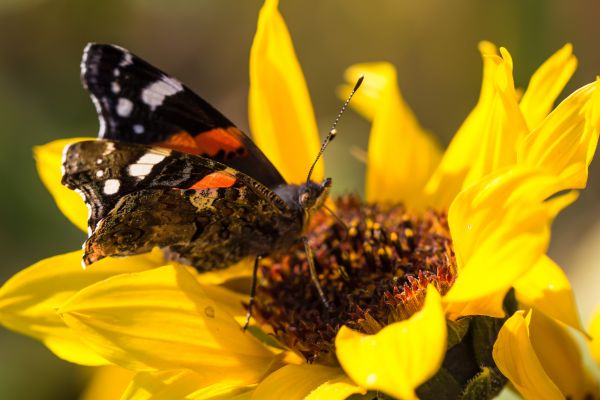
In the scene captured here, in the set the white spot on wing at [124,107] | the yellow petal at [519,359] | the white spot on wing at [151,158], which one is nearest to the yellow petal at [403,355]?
the yellow petal at [519,359]

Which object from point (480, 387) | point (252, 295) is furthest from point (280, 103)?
point (480, 387)

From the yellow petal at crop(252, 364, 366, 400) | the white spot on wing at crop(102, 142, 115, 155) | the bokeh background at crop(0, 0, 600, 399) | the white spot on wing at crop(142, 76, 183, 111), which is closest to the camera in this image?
the yellow petal at crop(252, 364, 366, 400)

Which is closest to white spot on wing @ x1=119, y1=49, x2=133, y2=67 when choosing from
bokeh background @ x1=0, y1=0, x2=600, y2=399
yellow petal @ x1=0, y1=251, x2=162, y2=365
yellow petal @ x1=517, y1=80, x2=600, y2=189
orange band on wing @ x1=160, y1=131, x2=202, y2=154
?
orange band on wing @ x1=160, y1=131, x2=202, y2=154

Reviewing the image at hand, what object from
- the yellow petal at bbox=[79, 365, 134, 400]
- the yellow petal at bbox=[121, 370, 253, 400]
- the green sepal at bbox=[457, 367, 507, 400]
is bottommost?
the yellow petal at bbox=[79, 365, 134, 400]

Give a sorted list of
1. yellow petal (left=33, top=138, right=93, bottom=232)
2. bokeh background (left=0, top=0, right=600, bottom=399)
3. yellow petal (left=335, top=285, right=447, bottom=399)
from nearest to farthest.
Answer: yellow petal (left=335, top=285, right=447, bottom=399)
yellow petal (left=33, top=138, right=93, bottom=232)
bokeh background (left=0, top=0, right=600, bottom=399)

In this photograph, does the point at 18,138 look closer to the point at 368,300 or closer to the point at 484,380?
the point at 368,300

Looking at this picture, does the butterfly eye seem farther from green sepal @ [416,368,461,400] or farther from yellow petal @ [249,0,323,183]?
green sepal @ [416,368,461,400]

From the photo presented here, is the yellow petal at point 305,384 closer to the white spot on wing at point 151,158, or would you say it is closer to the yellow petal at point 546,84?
the white spot on wing at point 151,158

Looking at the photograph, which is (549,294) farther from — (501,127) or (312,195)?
(312,195)
